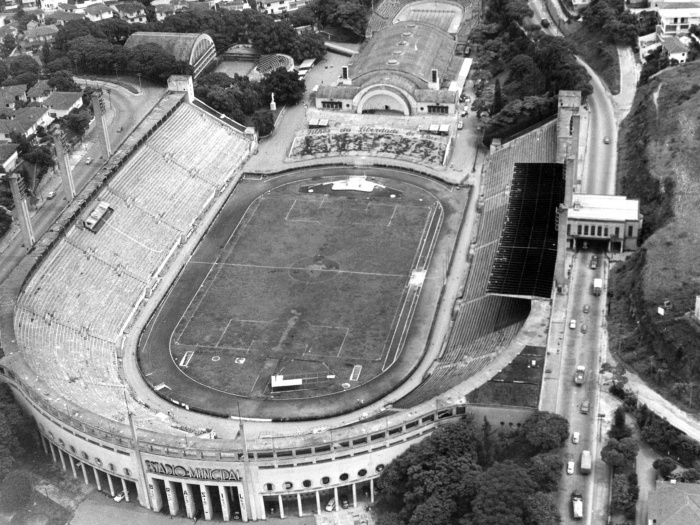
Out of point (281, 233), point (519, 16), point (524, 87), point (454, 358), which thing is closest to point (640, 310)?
point (454, 358)

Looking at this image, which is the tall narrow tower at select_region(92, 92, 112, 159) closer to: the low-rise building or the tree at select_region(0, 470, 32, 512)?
the tree at select_region(0, 470, 32, 512)

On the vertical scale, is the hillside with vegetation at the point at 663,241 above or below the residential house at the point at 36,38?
below

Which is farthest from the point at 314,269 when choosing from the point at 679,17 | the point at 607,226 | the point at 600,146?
the point at 679,17

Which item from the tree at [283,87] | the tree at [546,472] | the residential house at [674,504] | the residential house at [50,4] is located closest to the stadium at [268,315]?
the tree at [546,472]

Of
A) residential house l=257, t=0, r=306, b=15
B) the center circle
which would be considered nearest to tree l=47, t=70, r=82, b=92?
residential house l=257, t=0, r=306, b=15

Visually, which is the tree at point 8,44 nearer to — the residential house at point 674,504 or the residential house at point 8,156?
the residential house at point 8,156

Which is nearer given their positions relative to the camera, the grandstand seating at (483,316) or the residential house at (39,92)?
the grandstand seating at (483,316)

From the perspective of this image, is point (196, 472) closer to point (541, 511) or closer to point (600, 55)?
point (541, 511)
